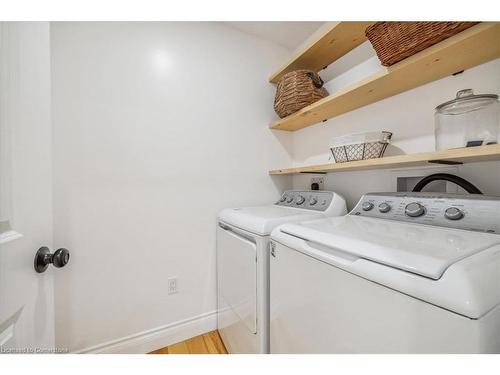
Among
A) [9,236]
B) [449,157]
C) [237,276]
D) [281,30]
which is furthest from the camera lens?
[281,30]

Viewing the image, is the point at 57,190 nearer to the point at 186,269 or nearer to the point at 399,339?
the point at 186,269

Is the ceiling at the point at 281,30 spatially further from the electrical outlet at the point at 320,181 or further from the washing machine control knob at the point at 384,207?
the washing machine control knob at the point at 384,207

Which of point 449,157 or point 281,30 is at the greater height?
point 281,30

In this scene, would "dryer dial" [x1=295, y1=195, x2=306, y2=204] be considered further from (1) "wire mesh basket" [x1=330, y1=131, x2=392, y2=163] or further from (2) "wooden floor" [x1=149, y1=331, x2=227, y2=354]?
(2) "wooden floor" [x1=149, y1=331, x2=227, y2=354]

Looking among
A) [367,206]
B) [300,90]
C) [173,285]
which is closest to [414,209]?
[367,206]

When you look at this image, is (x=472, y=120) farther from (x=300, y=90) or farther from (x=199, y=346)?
(x=199, y=346)

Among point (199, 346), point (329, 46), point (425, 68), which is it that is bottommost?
point (199, 346)

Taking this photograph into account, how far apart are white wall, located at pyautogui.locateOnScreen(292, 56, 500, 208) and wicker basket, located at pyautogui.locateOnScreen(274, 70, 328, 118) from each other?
0.24 meters

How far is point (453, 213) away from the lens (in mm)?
812

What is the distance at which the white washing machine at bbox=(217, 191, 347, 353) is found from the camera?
100 cm

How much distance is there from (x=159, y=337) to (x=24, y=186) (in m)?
1.34

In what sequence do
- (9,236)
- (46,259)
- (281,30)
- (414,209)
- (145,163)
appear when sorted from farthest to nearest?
(281,30) < (145,163) < (414,209) < (46,259) < (9,236)

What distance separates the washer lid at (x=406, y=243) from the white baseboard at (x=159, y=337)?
115 centimetres
